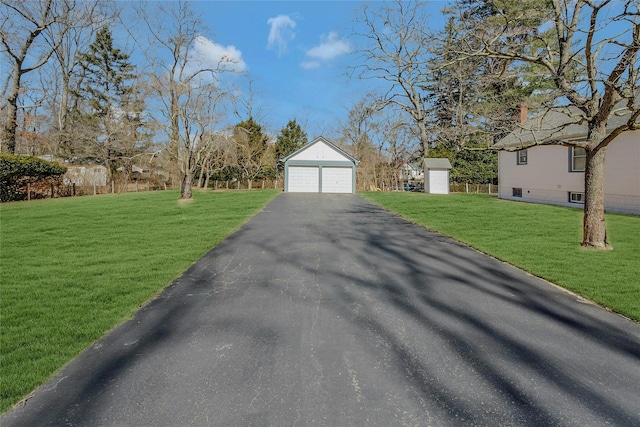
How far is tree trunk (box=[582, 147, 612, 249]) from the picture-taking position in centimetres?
685

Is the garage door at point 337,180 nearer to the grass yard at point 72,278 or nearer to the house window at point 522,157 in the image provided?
the house window at point 522,157

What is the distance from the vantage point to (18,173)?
62.1ft

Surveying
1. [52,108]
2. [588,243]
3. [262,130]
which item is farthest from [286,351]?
[52,108]

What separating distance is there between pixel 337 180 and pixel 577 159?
1570cm

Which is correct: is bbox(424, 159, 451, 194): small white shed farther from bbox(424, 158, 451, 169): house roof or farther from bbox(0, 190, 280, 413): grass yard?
bbox(0, 190, 280, 413): grass yard

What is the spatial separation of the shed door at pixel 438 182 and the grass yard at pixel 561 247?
591 inches

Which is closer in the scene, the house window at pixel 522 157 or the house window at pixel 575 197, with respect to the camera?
the house window at pixel 575 197

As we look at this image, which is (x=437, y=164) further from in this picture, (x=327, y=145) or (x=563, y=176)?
(x=563, y=176)

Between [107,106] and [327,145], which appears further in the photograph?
[107,106]

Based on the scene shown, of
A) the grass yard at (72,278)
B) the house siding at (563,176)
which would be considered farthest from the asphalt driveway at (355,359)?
the house siding at (563,176)

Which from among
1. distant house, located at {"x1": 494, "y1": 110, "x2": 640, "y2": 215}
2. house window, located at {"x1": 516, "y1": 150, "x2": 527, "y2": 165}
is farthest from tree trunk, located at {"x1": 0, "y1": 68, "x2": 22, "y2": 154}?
house window, located at {"x1": 516, "y1": 150, "x2": 527, "y2": 165}

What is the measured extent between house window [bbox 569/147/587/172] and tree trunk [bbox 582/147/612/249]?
1011 cm

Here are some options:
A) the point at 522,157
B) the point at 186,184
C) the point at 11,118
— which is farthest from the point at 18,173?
the point at 522,157

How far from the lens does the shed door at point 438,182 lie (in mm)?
27750
